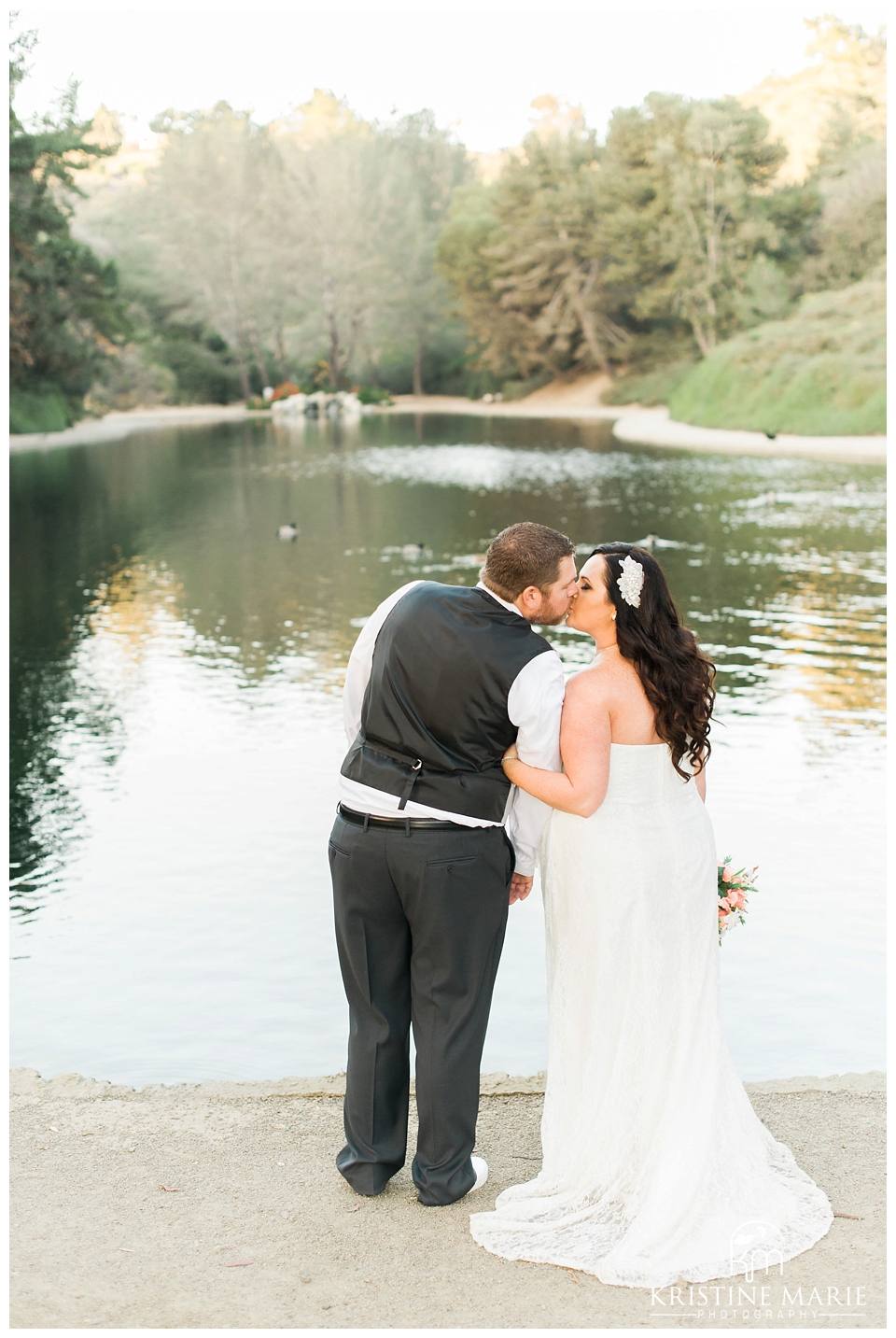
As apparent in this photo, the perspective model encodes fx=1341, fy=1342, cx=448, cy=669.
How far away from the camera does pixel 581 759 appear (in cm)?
321

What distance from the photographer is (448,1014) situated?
3309 mm

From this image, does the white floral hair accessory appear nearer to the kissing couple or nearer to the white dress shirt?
the kissing couple

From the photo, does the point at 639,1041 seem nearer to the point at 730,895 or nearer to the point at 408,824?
the point at 730,895

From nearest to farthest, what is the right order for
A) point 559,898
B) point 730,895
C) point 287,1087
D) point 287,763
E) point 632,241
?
point 559,898
point 730,895
point 287,1087
point 287,763
point 632,241

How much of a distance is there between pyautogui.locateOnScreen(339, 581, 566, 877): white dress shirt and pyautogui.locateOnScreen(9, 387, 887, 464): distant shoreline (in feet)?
85.9

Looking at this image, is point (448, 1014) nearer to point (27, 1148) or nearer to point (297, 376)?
point (27, 1148)

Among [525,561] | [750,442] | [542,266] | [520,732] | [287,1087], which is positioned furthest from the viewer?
[542,266]

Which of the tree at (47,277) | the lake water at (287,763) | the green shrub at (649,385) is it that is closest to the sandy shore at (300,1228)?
the lake water at (287,763)

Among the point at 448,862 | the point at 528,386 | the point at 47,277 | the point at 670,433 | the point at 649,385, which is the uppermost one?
the point at 47,277

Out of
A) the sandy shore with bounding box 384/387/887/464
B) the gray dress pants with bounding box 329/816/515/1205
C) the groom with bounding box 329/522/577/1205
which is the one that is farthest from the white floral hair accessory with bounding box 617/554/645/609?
the sandy shore with bounding box 384/387/887/464

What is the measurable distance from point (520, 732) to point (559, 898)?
462 millimetres

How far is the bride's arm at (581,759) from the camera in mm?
3205

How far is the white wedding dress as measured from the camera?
10.5ft

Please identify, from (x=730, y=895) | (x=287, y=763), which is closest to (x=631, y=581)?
(x=730, y=895)
